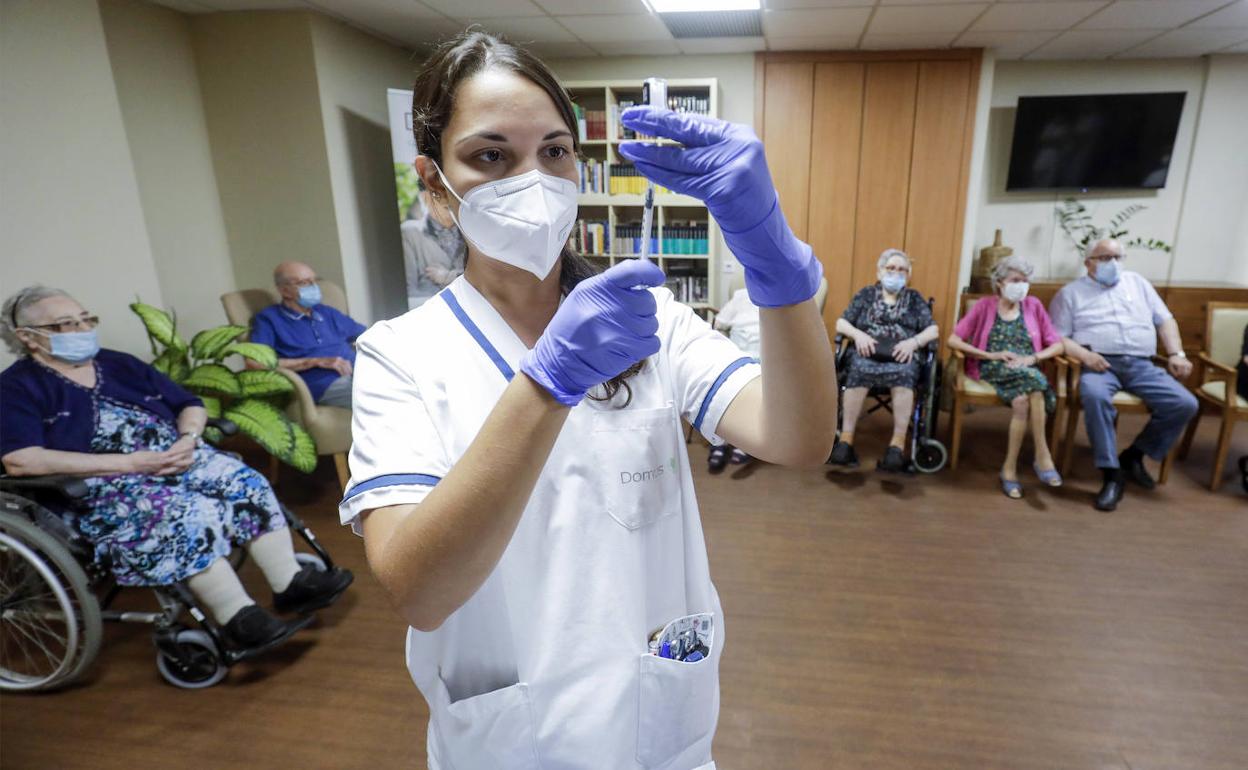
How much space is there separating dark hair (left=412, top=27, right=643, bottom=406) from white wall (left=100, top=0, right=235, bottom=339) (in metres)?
3.29

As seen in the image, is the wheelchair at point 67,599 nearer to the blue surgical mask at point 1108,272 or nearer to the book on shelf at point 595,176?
the book on shelf at point 595,176

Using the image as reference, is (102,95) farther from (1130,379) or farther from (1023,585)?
(1130,379)

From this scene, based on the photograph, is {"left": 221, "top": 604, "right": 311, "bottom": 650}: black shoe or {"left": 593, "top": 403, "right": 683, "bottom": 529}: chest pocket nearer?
{"left": 593, "top": 403, "right": 683, "bottom": 529}: chest pocket

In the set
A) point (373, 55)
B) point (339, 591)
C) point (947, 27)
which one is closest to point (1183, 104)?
point (947, 27)

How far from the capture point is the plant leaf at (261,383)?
8.95 feet

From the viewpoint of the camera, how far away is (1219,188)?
4617mm

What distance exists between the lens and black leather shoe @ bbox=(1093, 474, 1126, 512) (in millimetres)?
3043

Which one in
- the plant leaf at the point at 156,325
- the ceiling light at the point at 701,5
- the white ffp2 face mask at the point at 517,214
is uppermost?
the ceiling light at the point at 701,5

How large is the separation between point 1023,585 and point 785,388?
2.26 meters

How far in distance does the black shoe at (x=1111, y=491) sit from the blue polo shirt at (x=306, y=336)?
3.78 meters

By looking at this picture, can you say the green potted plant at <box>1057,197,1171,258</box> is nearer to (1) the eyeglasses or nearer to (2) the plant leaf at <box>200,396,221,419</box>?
(2) the plant leaf at <box>200,396,221,419</box>

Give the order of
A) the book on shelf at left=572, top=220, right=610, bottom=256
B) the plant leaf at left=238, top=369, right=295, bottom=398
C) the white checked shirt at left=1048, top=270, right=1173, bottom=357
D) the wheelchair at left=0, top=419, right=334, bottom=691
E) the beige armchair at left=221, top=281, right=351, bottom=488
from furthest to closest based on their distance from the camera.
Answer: the book on shelf at left=572, top=220, right=610, bottom=256, the white checked shirt at left=1048, top=270, right=1173, bottom=357, the beige armchair at left=221, top=281, right=351, bottom=488, the plant leaf at left=238, top=369, right=295, bottom=398, the wheelchair at left=0, top=419, right=334, bottom=691

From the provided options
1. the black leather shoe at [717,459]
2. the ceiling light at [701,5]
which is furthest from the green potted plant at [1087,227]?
the black leather shoe at [717,459]

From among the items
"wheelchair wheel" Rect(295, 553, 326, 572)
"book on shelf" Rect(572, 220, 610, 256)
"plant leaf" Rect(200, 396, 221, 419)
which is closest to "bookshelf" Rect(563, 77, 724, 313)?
"book on shelf" Rect(572, 220, 610, 256)
